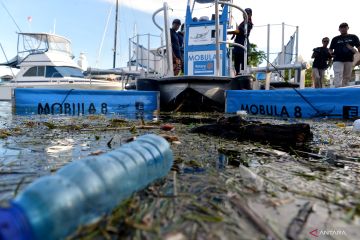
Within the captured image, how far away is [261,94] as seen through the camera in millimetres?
Result: 7301

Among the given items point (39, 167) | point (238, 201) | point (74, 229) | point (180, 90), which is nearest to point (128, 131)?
point (39, 167)

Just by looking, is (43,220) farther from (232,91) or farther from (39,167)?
(232,91)

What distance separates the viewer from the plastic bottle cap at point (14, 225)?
798mm

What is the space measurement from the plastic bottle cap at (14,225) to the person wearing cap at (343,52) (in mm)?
9139

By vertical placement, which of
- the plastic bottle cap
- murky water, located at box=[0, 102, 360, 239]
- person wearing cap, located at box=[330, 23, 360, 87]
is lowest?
murky water, located at box=[0, 102, 360, 239]

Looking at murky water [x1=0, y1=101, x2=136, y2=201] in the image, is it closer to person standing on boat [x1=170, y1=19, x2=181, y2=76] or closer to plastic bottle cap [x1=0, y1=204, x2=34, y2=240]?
plastic bottle cap [x1=0, y1=204, x2=34, y2=240]

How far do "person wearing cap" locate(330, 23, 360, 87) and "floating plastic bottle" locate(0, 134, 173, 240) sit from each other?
8.41 meters

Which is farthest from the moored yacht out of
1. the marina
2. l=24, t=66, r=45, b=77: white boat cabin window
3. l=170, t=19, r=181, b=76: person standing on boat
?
the marina

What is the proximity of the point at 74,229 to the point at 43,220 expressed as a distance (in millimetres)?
166

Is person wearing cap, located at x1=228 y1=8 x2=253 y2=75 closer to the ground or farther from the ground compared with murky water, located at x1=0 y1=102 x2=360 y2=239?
farther from the ground

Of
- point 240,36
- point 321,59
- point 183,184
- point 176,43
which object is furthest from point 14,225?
point 321,59

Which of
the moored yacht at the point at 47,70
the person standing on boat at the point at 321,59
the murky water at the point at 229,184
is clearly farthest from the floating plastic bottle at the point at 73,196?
the moored yacht at the point at 47,70

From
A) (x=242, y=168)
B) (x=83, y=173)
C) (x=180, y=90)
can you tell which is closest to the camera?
(x=83, y=173)

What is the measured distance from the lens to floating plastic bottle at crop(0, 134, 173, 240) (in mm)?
832
